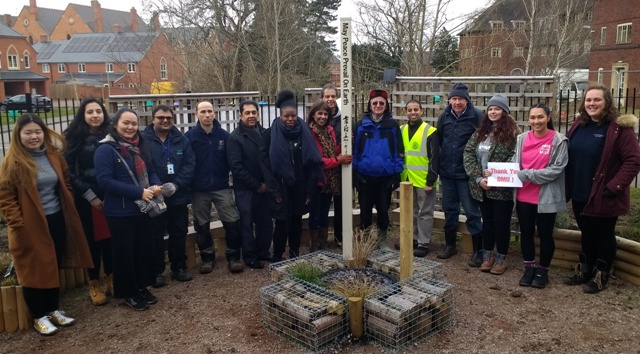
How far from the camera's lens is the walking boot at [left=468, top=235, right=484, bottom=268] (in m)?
6.12

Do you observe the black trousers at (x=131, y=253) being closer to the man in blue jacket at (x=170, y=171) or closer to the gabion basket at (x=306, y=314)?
the man in blue jacket at (x=170, y=171)

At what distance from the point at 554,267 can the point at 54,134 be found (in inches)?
219

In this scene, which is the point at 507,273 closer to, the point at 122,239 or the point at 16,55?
the point at 122,239

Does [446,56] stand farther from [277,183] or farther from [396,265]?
[396,265]

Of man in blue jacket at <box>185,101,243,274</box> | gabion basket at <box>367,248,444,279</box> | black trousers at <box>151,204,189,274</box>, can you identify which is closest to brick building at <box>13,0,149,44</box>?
man in blue jacket at <box>185,101,243,274</box>

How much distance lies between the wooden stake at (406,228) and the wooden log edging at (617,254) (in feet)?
7.59

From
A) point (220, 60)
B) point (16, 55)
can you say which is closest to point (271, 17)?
point (220, 60)

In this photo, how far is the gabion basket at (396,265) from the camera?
5125mm

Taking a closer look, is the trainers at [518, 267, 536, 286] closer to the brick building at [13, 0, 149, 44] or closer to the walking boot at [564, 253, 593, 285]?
the walking boot at [564, 253, 593, 285]

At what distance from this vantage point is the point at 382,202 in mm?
6281

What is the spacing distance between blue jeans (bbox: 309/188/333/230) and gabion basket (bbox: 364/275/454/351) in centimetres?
188

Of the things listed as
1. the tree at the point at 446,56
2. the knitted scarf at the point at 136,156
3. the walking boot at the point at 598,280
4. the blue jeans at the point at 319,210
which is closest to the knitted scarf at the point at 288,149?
the blue jeans at the point at 319,210

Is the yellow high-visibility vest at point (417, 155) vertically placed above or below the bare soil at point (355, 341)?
above

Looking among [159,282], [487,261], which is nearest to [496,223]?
[487,261]
